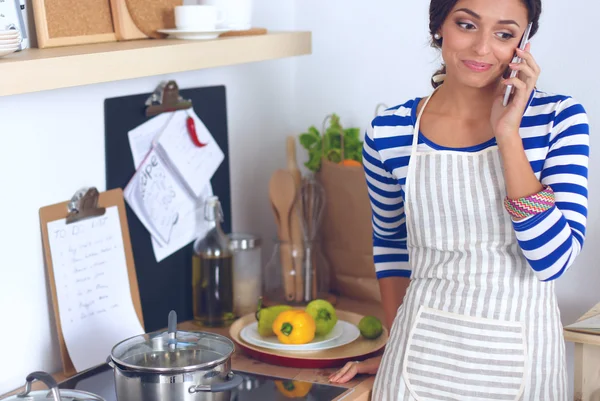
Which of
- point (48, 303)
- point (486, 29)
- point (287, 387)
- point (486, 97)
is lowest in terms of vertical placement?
point (287, 387)

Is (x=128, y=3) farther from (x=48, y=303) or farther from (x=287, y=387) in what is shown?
(x=287, y=387)

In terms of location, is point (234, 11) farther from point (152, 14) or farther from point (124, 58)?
point (124, 58)

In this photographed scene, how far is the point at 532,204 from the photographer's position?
1309mm

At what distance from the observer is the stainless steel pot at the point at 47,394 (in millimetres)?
1276

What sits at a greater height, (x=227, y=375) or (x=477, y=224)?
(x=477, y=224)

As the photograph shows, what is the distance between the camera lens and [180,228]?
1.99 metres

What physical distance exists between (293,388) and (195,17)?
721 millimetres

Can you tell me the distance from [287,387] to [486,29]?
2.40ft

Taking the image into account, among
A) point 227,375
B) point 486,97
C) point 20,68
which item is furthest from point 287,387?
point 20,68

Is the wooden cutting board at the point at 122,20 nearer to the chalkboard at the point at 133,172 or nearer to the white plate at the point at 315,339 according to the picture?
the chalkboard at the point at 133,172

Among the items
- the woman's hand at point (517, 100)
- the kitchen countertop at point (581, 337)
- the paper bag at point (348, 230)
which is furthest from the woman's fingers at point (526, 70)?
the paper bag at point (348, 230)

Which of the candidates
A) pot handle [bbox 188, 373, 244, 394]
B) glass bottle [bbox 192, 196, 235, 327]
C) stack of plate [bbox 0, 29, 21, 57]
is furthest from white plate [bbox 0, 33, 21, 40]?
glass bottle [bbox 192, 196, 235, 327]

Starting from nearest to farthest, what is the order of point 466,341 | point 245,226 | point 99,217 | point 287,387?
1. point 466,341
2. point 287,387
3. point 99,217
4. point 245,226

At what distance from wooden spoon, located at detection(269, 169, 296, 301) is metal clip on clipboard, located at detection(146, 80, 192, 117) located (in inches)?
12.0
